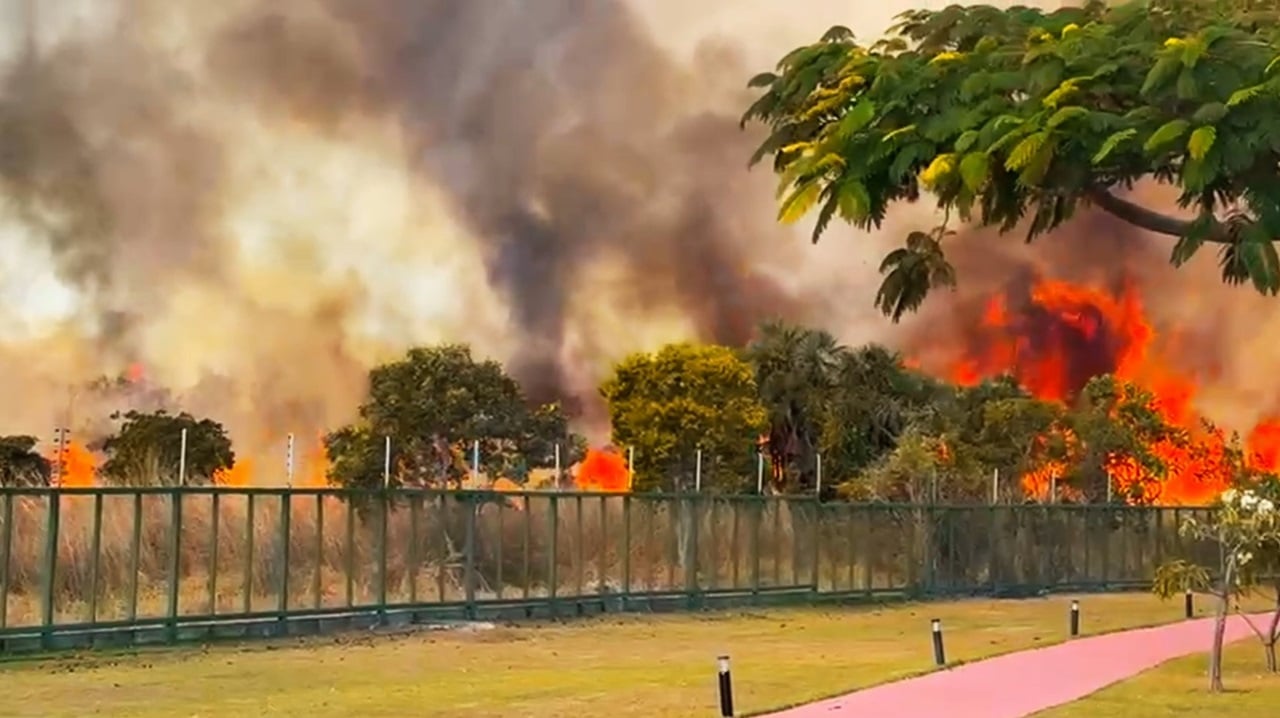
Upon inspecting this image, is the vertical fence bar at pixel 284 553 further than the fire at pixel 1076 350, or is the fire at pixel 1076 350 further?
the fire at pixel 1076 350

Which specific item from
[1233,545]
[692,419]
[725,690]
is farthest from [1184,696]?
[692,419]

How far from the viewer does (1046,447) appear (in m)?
52.6

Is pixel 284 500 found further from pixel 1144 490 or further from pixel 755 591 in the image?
pixel 1144 490

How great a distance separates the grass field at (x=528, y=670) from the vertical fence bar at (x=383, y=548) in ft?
4.82

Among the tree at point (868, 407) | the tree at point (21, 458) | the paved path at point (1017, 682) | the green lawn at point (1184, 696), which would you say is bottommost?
the green lawn at point (1184, 696)

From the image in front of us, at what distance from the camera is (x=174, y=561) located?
23.9 meters

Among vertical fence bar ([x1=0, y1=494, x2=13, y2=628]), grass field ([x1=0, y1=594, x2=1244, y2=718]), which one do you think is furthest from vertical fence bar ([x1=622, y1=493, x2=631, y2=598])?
vertical fence bar ([x1=0, y1=494, x2=13, y2=628])

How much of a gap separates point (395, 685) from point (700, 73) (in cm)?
4760

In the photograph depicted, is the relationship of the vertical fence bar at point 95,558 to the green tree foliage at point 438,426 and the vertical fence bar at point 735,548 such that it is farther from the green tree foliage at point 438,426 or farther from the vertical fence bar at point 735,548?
the green tree foliage at point 438,426

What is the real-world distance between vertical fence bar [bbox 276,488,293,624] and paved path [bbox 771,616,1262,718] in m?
10.9

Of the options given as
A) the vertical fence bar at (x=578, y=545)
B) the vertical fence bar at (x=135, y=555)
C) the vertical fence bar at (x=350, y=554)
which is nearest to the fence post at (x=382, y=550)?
the vertical fence bar at (x=350, y=554)

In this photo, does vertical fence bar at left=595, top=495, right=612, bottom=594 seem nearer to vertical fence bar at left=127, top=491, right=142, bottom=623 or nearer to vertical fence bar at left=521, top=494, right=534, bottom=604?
vertical fence bar at left=521, top=494, right=534, bottom=604

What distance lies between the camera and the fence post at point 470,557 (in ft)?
93.1

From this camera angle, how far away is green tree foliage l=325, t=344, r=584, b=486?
52.2m
